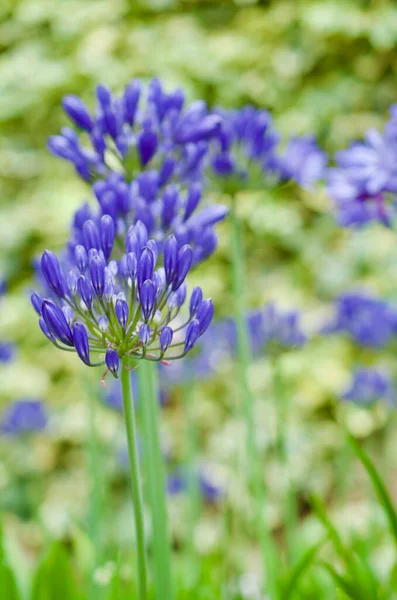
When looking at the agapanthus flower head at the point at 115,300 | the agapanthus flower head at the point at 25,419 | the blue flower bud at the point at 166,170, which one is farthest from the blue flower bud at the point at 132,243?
the agapanthus flower head at the point at 25,419

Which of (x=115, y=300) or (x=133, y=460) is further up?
(x=115, y=300)

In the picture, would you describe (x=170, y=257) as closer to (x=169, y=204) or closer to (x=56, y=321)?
(x=56, y=321)

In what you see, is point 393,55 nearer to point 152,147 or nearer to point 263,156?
point 263,156

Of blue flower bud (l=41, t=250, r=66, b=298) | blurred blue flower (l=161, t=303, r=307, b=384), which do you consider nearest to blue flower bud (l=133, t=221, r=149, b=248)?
blue flower bud (l=41, t=250, r=66, b=298)

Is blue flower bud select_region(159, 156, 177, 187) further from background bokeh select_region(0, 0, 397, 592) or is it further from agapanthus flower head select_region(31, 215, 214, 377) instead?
background bokeh select_region(0, 0, 397, 592)

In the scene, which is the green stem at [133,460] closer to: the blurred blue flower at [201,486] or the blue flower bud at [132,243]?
the blue flower bud at [132,243]

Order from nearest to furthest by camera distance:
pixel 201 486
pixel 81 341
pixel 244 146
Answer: pixel 81 341, pixel 244 146, pixel 201 486

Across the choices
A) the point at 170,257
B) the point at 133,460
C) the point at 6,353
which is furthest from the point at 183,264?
the point at 6,353
